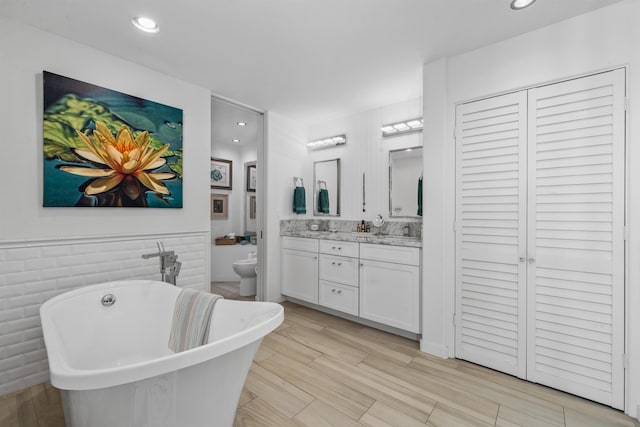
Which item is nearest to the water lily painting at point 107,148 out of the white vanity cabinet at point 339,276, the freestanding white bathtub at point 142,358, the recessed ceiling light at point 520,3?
the freestanding white bathtub at point 142,358

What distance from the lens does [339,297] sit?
3.12 metres

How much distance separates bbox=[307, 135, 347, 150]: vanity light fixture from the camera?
3.65 m

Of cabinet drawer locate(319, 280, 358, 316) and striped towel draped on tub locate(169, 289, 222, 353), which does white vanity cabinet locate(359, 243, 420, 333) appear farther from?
striped towel draped on tub locate(169, 289, 222, 353)

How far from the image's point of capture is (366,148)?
3.46 meters

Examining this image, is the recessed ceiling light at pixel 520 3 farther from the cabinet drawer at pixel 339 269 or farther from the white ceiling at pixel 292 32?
the cabinet drawer at pixel 339 269

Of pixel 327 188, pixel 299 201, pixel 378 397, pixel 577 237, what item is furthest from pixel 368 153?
pixel 378 397

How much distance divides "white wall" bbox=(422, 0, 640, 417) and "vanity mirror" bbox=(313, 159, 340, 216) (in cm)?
148

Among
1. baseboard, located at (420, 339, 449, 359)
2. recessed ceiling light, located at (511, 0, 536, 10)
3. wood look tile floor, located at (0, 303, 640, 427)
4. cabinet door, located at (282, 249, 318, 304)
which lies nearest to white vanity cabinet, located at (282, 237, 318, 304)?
cabinet door, located at (282, 249, 318, 304)

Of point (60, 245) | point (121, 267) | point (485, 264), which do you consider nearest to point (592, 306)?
point (485, 264)

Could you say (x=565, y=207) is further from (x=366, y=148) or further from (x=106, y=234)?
(x=106, y=234)

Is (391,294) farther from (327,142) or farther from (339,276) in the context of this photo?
(327,142)

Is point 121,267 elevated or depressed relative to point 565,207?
depressed

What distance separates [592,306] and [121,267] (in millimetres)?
3444

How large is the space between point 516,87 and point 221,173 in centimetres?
446
